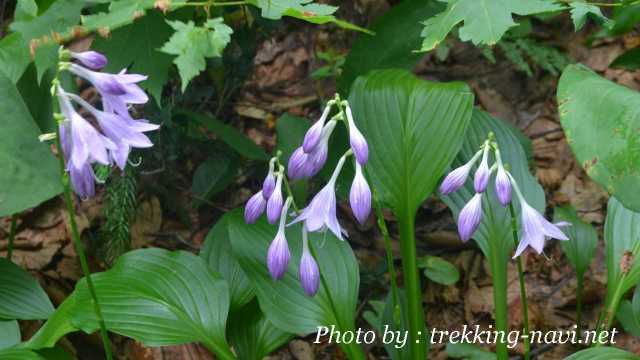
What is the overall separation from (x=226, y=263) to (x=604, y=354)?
1.26 meters

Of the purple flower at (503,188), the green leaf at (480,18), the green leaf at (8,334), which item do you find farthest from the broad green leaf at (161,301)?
the green leaf at (480,18)

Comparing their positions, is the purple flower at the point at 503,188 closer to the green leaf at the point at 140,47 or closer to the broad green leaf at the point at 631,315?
the broad green leaf at the point at 631,315

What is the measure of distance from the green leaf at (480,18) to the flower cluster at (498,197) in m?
0.28

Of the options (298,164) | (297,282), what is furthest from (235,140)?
(298,164)

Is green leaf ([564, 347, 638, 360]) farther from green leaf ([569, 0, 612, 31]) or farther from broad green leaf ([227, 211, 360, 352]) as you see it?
green leaf ([569, 0, 612, 31])

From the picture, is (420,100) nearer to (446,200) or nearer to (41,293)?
(446,200)

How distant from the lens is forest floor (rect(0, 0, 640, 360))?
10.8 feet

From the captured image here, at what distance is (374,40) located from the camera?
10.2ft

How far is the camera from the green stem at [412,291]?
2.41 m

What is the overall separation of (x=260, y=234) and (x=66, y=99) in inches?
38.1

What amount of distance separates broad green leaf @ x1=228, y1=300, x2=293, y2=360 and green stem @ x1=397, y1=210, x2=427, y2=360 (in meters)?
0.40

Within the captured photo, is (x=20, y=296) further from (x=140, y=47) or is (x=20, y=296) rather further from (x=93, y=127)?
(x=93, y=127)

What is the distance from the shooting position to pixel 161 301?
2.35m

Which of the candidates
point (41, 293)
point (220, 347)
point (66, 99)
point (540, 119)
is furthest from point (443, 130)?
point (540, 119)
